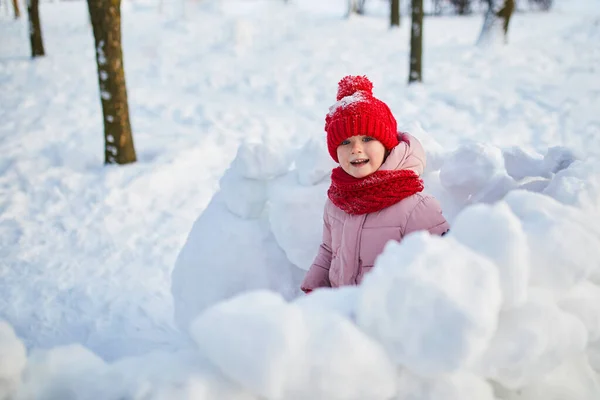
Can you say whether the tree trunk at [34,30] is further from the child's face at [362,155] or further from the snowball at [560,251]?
the snowball at [560,251]

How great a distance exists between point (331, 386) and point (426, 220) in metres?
1.07

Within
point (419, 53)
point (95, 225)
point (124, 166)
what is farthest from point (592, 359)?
point (419, 53)

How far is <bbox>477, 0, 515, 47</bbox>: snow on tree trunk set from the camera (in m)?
8.45

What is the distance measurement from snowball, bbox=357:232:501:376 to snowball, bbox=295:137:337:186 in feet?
4.77

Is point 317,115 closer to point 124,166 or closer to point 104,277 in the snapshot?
point 124,166

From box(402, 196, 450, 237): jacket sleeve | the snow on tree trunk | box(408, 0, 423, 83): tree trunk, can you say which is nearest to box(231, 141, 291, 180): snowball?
box(402, 196, 450, 237): jacket sleeve

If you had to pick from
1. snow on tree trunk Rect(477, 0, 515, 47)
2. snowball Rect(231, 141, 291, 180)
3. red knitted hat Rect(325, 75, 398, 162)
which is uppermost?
snow on tree trunk Rect(477, 0, 515, 47)

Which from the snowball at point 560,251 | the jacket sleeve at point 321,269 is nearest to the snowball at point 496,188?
the jacket sleeve at point 321,269

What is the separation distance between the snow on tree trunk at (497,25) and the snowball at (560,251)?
8.64 metres

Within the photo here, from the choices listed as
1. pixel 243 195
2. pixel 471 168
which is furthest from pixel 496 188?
pixel 243 195

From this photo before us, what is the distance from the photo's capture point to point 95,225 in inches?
160

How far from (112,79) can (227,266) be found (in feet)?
11.7

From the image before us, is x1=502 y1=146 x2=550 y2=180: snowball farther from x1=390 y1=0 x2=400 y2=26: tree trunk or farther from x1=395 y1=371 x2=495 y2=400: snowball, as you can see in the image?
x1=390 y1=0 x2=400 y2=26: tree trunk

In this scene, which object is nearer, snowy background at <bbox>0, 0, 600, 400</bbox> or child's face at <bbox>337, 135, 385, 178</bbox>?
snowy background at <bbox>0, 0, 600, 400</bbox>
